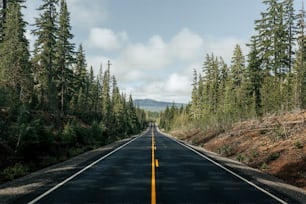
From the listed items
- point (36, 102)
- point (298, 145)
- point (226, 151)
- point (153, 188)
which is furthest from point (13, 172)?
point (36, 102)

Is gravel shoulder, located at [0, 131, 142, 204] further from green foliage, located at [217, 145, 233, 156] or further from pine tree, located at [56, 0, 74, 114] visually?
pine tree, located at [56, 0, 74, 114]

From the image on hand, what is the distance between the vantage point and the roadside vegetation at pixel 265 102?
15599 millimetres

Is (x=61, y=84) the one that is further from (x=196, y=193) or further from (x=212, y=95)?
(x=212, y=95)

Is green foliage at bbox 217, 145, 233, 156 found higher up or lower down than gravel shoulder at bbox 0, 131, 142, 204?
lower down

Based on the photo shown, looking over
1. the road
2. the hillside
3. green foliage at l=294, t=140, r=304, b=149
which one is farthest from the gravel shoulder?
green foliage at l=294, t=140, r=304, b=149

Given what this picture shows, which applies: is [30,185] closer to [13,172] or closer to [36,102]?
[13,172]

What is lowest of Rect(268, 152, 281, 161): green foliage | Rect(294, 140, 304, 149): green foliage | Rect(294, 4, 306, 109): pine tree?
Rect(268, 152, 281, 161): green foliage

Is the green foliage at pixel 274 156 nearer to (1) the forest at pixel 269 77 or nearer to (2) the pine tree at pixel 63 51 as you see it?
(1) the forest at pixel 269 77

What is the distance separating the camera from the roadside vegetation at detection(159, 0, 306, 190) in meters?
15.6

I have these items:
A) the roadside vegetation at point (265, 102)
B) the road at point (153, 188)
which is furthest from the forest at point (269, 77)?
the road at point (153, 188)

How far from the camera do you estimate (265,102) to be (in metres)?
31.9

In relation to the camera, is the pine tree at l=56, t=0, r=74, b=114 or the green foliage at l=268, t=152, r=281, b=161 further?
the pine tree at l=56, t=0, r=74, b=114

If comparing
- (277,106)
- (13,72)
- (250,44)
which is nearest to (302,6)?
(250,44)

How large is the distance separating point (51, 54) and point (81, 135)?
13046 mm
